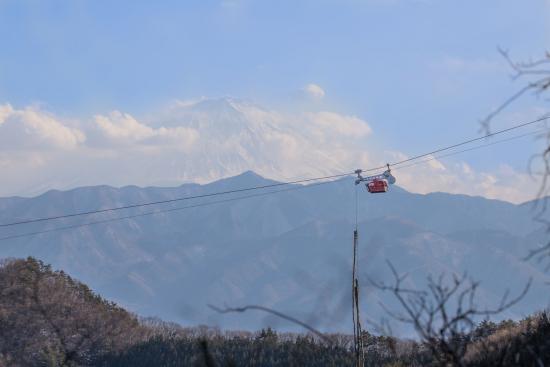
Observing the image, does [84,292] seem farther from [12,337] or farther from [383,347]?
[383,347]

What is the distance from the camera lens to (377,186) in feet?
103

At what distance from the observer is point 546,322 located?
13.3 m

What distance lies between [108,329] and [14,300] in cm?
564

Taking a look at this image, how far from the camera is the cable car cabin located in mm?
31030

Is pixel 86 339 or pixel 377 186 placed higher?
pixel 377 186

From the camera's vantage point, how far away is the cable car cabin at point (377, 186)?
31030 mm

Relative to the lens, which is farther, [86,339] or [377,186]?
[86,339]

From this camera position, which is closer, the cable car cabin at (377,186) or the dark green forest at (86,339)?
the cable car cabin at (377,186)

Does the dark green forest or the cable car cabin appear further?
the dark green forest

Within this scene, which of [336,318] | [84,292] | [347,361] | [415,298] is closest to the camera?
[415,298]

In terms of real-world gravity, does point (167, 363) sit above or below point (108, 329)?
below

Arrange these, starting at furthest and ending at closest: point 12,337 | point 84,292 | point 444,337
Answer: point 84,292 → point 12,337 → point 444,337

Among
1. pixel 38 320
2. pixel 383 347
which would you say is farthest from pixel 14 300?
pixel 383 347

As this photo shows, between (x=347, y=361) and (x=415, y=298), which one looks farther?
(x=347, y=361)
